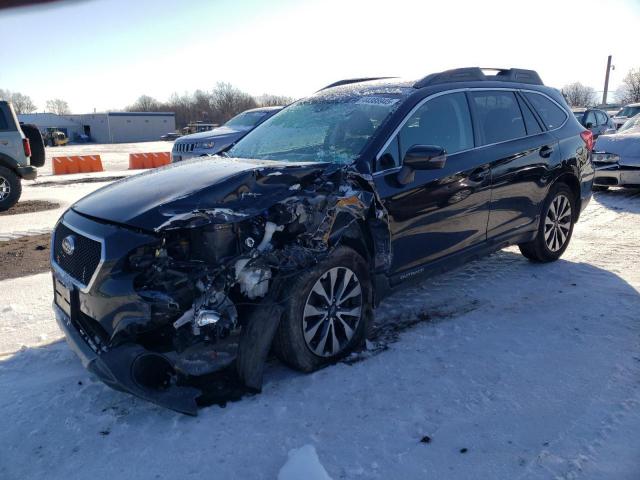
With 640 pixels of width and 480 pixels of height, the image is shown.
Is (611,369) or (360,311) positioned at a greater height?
(360,311)

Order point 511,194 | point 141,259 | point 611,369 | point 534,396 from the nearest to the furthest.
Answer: point 141,259 < point 534,396 < point 611,369 < point 511,194

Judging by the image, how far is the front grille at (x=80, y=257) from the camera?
289cm

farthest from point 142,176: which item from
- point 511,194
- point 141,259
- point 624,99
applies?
point 624,99

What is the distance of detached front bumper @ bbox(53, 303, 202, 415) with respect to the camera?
273 cm

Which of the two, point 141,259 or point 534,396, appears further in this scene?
point 534,396

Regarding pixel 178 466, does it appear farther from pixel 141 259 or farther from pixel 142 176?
pixel 142 176

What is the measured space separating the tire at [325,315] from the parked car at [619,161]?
781 centimetres

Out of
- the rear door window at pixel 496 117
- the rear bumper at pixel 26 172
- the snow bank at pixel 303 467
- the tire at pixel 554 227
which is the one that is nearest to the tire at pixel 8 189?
the rear bumper at pixel 26 172

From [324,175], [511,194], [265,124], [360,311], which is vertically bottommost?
[360,311]

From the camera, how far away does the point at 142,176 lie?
386 centimetres

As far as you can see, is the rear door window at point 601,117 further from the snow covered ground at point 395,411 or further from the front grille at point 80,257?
the front grille at point 80,257

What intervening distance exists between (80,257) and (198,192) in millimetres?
768

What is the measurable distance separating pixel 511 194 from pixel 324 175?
2199 millimetres

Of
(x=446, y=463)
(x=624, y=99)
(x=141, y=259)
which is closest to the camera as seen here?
(x=446, y=463)
